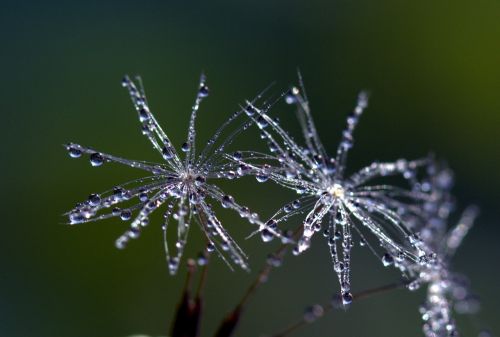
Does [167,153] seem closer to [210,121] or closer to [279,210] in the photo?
[279,210]

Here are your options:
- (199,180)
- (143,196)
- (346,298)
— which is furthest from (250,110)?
(346,298)

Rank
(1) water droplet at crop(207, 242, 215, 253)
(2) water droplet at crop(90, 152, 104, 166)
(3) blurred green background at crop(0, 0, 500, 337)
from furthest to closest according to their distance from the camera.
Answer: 1. (3) blurred green background at crop(0, 0, 500, 337)
2. (2) water droplet at crop(90, 152, 104, 166)
3. (1) water droplet at crop(207, 242, 215, 253)

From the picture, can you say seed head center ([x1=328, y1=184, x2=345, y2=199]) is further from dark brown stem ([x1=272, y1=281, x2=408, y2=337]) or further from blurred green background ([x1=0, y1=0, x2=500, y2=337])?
blurred green background ([x1=0, y1=0, x2=500, y2=337])

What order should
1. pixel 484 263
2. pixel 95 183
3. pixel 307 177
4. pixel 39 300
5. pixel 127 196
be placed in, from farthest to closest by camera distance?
pixel 484 263, pixel 95 183, pixel 39 300, pixel 307 177, pixel 127 196

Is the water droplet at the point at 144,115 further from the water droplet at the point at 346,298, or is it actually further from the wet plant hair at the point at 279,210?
the water droplet at the point at 346,298

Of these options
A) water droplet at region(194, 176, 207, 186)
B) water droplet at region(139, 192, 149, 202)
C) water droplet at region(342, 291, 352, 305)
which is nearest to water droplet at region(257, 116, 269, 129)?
water droplet at region(194, 176, 207, 186)

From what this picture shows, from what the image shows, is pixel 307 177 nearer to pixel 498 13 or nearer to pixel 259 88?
pixel 259 88

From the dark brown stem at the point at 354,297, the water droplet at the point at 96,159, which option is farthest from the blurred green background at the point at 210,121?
the water droplet at the point at 96,159

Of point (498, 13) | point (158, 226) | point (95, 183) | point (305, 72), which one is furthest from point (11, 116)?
point (498, 13)
